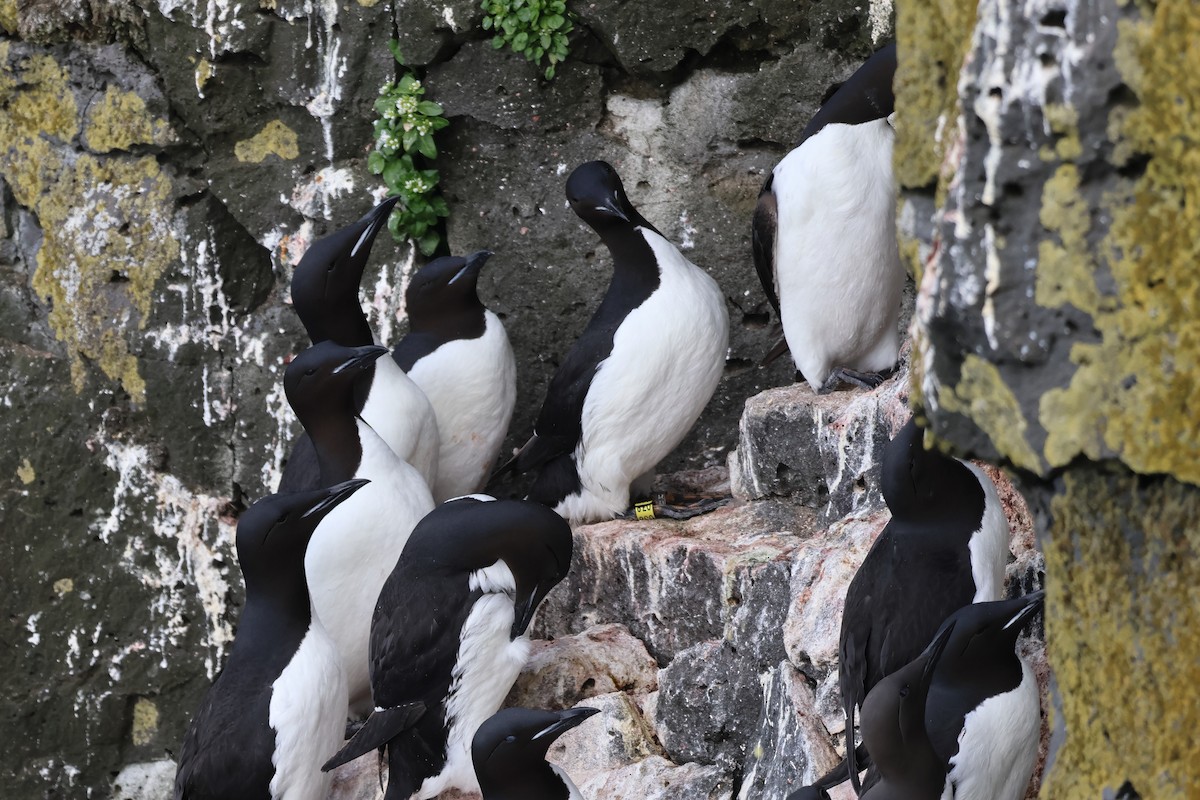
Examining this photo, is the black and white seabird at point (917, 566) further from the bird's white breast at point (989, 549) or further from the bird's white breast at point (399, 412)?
the bird's white breast at point (399, 412)

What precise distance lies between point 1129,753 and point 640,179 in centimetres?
408

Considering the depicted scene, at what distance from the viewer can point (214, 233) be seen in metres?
6.08

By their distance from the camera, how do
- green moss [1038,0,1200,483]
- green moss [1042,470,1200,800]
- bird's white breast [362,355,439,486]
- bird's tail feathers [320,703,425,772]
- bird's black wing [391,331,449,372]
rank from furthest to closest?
bird's black wing [391,331,449,372] < bird's white breast [362,355,439,486] < bird's tail feathers [320,703,425,772] < green moss [1042,470,1200,800] < green moss [1038,0,1200,483]

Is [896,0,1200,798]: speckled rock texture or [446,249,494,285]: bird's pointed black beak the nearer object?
[896,0,1200,798]: speckled rock texture

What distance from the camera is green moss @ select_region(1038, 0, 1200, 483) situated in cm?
162

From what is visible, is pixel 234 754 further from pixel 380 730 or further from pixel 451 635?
pixel 451 635

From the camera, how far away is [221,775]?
414 cm

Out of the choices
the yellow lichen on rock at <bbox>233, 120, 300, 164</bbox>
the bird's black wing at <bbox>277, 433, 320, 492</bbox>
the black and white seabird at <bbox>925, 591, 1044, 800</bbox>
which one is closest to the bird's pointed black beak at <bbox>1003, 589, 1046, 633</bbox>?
the black and white seabird at <bbox>925, 591, 1044, 800</bbox>

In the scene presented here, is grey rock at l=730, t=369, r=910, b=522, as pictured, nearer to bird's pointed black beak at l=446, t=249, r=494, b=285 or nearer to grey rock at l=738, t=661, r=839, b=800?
grey rock at l=738, t=661, r=839, b=800

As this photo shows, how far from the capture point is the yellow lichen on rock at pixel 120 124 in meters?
6.01

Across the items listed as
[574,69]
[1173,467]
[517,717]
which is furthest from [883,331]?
[1173,467]

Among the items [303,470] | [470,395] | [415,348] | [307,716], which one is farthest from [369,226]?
[307,716]

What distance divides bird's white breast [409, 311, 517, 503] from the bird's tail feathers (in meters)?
1.64

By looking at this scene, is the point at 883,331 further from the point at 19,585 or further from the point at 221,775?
the point at 19,585
